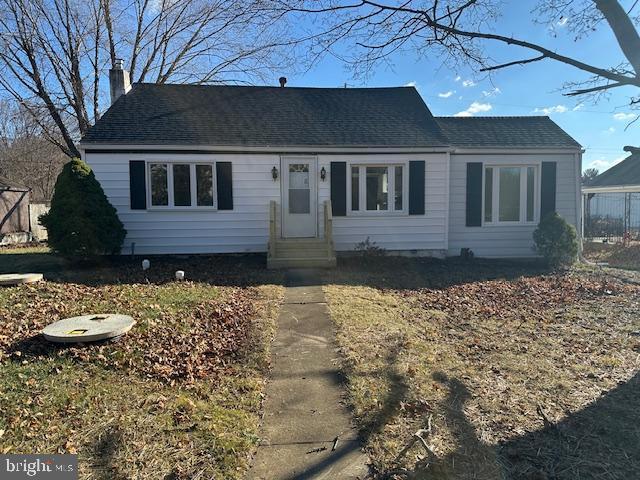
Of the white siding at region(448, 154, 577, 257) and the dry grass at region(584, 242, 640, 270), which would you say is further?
the dry grass at region(584, 242, 640, 270)

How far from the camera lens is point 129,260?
10.6 m

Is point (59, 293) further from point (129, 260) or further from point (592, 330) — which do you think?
point (592, 330)

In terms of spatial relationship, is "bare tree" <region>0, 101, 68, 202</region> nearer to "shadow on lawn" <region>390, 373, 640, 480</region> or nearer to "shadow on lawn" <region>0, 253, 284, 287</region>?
"shadow on lawn" <region>0, 253, 284, 287</region>

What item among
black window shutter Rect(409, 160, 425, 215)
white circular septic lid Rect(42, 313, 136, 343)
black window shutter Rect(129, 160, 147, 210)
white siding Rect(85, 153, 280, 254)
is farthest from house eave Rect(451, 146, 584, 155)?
white circular septic lid Rect(42, 313, 136, 343)

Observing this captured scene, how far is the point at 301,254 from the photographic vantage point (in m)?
10.3

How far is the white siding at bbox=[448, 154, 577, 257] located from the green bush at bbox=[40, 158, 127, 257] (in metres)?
8.98

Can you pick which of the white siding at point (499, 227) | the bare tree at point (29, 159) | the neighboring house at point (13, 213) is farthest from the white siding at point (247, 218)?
the bare tree at point (29, 159)

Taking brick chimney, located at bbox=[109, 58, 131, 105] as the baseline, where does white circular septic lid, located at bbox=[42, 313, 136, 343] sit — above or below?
below

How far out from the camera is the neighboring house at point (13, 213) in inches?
637

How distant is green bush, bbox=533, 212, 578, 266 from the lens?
10562mm

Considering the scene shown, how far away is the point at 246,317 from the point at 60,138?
20.7 m

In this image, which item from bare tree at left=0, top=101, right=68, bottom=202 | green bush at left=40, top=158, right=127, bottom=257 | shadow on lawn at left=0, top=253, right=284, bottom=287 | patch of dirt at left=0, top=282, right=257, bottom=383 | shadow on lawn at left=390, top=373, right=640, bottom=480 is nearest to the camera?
shadow on lawn at left=390, top=373, right=640, bottom=480

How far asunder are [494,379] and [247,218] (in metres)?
8.10

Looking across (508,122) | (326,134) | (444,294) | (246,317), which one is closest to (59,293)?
(246,317)
